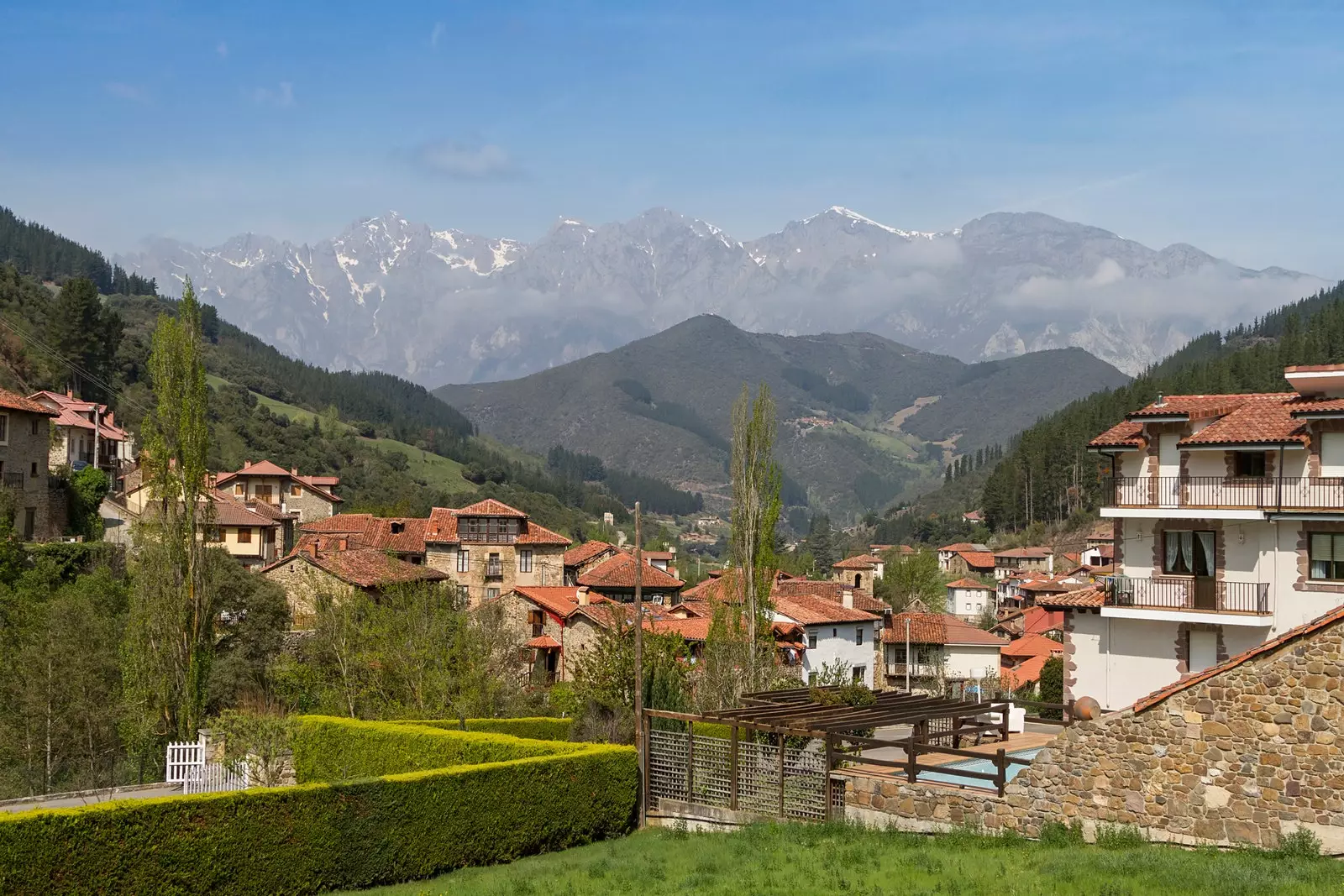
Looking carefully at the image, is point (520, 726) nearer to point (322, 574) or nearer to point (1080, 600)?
point (1080, 600)

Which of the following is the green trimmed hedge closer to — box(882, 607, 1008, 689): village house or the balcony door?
the balcony door

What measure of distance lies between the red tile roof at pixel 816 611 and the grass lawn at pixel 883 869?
39907mm

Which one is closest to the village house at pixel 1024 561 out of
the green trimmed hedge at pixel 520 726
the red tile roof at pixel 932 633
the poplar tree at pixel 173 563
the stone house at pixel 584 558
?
the red tile roof at pixel 932 633

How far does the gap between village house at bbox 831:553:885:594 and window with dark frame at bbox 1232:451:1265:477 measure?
3631 inches

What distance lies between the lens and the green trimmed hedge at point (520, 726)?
31.7m

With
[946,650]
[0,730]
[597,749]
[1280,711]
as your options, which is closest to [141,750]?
[0,730]

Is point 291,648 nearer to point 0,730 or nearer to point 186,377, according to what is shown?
point 0,730

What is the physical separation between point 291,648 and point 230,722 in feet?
73.1

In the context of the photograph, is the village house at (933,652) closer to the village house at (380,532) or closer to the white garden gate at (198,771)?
the village house at (380,532)

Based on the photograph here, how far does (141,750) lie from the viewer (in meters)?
33.6

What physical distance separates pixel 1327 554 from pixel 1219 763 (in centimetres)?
1179

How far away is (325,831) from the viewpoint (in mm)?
19922

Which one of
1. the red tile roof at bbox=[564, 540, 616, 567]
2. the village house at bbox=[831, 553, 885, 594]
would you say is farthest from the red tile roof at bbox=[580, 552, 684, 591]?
the village house at bbox=[831, 553, 885, 594]

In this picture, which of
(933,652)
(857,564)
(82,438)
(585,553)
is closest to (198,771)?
(933,652)
